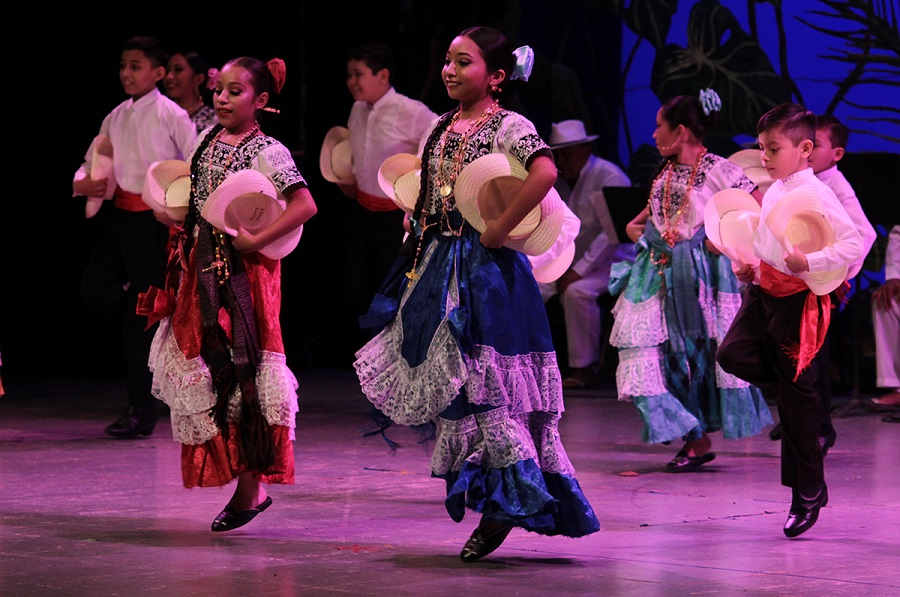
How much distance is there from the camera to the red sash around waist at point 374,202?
837cm

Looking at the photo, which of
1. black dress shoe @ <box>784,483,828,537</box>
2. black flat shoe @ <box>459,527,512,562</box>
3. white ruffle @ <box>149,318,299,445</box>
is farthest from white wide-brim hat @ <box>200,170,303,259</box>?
black dress shoe @ <box>784,483,828,537</box>

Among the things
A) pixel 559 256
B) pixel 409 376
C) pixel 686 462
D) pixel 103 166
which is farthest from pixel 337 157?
pixel 409 376

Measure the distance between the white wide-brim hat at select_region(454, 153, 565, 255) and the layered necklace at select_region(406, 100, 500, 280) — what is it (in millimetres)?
83

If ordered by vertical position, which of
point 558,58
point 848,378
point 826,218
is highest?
point 558,58

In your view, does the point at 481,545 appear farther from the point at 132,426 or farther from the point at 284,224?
the point at 132,426

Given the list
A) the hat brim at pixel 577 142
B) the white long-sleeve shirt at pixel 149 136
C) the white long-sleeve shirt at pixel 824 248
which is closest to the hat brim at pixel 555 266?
the white long-sleeve shirt at pixel 824 248

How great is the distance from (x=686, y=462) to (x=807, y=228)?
1.62 m

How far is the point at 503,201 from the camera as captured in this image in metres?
4.09

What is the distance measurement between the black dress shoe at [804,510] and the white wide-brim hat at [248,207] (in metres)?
1.67

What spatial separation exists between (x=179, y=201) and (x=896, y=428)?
13.3 ft

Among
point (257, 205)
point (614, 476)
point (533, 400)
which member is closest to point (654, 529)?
point (533, 400)

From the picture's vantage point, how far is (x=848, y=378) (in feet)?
28.7

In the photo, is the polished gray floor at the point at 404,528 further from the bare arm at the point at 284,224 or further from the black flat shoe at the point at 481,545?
the bare arm at the point at 284,224

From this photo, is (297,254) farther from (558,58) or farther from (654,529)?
(654,529)
